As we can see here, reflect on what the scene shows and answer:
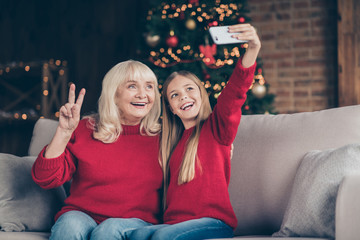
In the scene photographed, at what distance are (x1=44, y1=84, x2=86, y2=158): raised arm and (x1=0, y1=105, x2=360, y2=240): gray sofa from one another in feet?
0.84

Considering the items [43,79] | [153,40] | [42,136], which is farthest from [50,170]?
[43,79]

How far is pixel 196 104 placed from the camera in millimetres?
1747

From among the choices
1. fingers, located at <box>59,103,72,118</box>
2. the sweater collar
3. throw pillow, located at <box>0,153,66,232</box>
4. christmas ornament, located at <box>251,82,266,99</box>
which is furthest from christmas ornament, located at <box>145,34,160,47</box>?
fingers, located at <box>59,103,72,118</box>

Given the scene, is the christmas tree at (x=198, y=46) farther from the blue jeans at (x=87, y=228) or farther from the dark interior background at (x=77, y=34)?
the blue jeans at (x=87, y=228)

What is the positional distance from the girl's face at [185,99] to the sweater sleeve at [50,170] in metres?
0.47

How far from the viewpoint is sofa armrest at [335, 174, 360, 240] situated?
1.15m

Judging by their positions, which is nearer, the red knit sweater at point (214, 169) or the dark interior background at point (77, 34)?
the red knit sweater at point (214, 169)

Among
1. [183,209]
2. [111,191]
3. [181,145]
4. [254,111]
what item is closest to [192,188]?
[183,209]

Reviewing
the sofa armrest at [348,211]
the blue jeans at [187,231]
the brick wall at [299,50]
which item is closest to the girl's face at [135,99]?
the blue jeans at [187,231]

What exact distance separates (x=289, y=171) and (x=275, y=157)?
0.08 meters

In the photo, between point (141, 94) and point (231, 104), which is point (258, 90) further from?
point (231, 104)

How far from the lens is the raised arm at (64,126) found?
158 centimetres

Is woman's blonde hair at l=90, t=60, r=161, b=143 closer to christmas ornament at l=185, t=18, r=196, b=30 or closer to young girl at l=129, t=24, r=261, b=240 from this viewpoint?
young girl at l=129, t=24, r=261, b=240

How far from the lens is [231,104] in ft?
5.19
